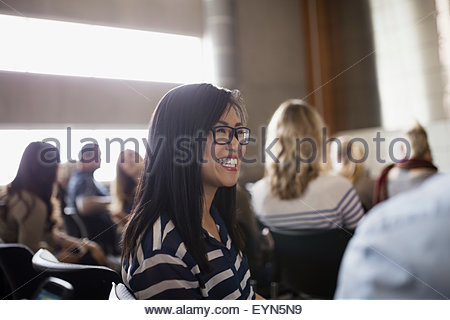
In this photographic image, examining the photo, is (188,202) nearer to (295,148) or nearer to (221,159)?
(221,159)

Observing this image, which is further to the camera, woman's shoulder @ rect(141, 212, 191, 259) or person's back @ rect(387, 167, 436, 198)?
person's back @ rect(387, 167, 436, 198)

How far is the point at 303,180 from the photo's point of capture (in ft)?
3.20

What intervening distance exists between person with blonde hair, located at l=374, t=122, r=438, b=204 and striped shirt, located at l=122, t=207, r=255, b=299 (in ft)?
1.32

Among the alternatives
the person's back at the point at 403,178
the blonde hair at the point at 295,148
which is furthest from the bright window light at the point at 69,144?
the person's back at the point at 403,178

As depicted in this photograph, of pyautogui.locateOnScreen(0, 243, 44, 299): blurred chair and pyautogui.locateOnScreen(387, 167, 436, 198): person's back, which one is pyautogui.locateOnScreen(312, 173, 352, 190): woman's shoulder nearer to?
pyautogui.locateOnScreen(387, 167, 436, 198): person's back

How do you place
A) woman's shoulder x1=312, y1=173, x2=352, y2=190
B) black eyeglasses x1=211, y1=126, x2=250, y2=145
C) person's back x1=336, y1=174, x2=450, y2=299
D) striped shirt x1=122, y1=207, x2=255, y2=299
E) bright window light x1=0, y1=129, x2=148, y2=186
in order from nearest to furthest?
person's back x1=336, y1=174, x2=450, y2=299, striped shirt x1=122, y1=207, x2=255, y2=299, black eyeglasses x1=211, y1=126, x2=250, y2=145, bright window light x1=0, y1=129, x2=148, y2=186, woman's shoulder x1=312, y1=173, x2=352, y2=190

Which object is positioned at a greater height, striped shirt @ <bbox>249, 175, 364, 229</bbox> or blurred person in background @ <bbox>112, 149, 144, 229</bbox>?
blurred person in background @ <bbox>112, 149, 144, 229</bbox>

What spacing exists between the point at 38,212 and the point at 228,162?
48 centimetres

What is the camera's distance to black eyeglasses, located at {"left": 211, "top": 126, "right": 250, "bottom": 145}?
2.30ft

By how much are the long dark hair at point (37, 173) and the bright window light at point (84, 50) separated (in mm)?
171

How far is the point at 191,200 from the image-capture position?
2.16ft

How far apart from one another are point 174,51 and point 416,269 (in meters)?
0.67

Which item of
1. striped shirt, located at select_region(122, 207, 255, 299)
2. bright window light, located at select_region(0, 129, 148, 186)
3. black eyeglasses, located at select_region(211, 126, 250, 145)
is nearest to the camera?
striped shirt, located at select_region(122, 207, 255, 299)

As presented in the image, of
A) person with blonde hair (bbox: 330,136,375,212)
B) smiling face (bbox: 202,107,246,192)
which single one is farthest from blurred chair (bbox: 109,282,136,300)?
person with blonde hair (bbox: 330,136,375,212)
